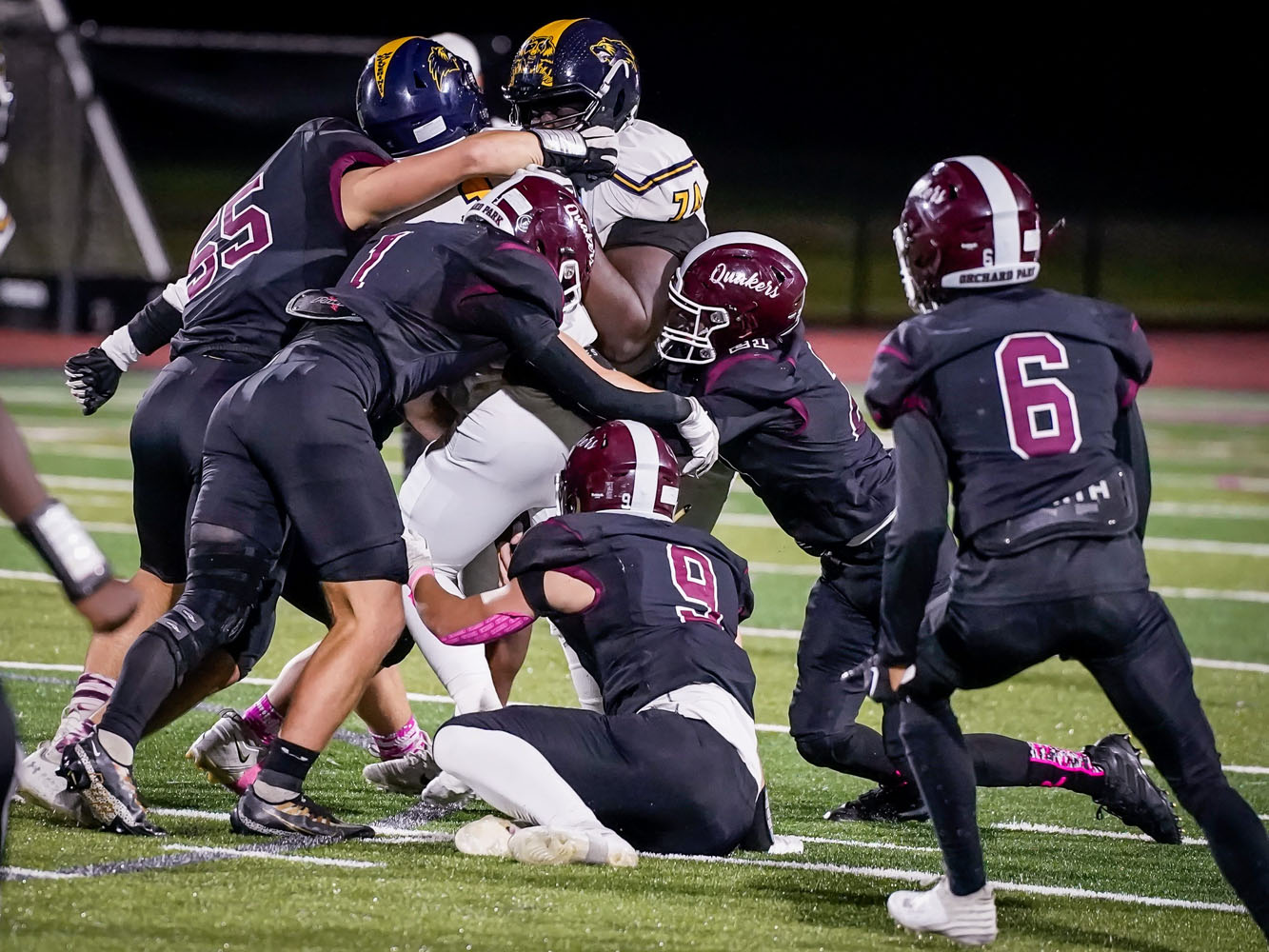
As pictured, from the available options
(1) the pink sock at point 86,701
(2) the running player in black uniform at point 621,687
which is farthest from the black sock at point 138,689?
(2) the running player in black uniform at point 621,687

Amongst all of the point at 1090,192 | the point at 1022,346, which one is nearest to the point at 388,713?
the point at 1022,346

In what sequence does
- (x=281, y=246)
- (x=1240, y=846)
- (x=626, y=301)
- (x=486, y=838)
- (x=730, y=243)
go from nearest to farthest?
1. (x=1240, y=846)
2. (x=486, y=838)
3. (x=281, y=246)
4. (x=730, y=243)
5. (x=626, y=301)

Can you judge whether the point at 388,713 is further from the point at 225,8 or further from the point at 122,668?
the point at 225,8

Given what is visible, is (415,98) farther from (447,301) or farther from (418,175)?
(447,301)

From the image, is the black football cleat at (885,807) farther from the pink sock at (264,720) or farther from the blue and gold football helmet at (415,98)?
the blue and gold football helmet at (415,98)

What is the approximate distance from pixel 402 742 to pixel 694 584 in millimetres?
1083

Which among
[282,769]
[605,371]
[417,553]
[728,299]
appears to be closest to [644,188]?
[728,299]

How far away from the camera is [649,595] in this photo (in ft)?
13.8

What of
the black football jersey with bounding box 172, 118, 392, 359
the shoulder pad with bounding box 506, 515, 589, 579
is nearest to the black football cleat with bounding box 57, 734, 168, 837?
the shoulder pad with bounding box 506, 515, 589, 579

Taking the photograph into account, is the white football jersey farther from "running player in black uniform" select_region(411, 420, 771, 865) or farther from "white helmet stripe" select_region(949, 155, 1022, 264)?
"white helmet stripe" select_region(949, 155, 1022, 264)

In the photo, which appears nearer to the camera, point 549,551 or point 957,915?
point 957,915

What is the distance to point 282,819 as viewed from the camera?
4035 mm

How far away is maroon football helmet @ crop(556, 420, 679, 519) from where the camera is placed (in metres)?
4.35

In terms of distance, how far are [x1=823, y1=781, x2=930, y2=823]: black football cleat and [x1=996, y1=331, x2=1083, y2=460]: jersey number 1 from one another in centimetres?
167
